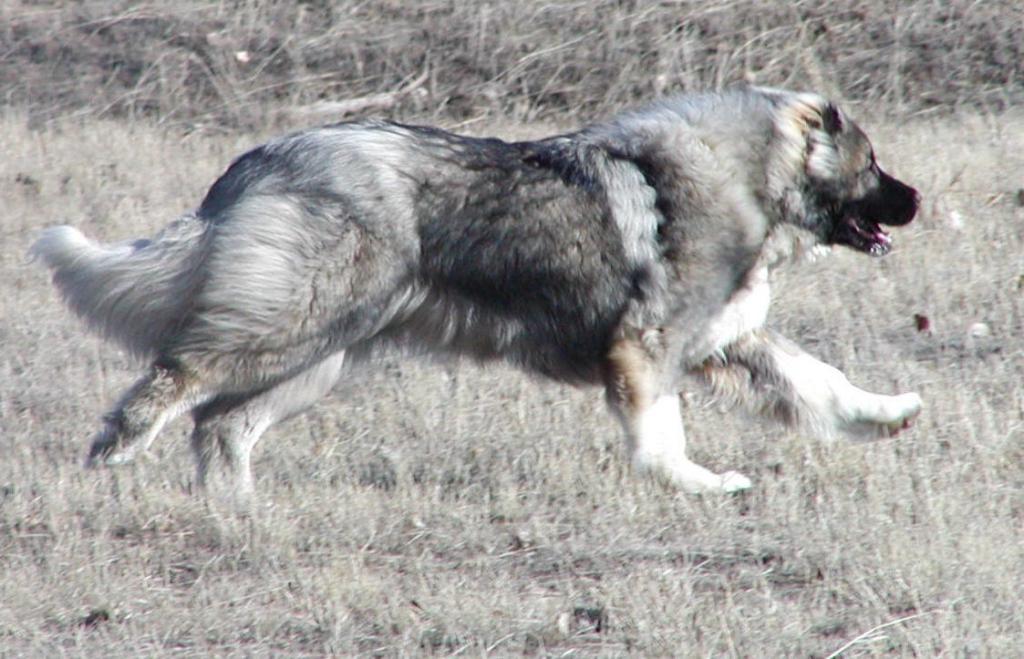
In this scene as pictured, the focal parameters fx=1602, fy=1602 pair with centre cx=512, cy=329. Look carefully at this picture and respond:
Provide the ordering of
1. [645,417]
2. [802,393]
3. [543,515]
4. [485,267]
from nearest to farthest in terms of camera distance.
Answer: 1. [543,515]
2. [485,267]
3. [645,417]
4. [802,393]

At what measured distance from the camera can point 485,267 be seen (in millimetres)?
5684

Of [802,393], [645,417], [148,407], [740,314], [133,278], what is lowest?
[802,393]

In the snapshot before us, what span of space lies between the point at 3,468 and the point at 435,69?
7.50 metres

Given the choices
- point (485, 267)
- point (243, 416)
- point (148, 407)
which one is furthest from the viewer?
point (243, 416)

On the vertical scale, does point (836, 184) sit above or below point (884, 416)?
above

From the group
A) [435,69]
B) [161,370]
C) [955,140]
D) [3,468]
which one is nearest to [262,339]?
[161,370]

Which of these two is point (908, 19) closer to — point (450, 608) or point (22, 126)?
point (22, 126)

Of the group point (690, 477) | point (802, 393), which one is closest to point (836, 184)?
point (802, 393)

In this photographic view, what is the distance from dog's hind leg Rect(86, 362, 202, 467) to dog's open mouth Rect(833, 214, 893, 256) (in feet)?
8.43

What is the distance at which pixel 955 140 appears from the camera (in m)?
10.6

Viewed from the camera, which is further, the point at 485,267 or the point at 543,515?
the point at 485,267

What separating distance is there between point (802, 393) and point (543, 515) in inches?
51.2

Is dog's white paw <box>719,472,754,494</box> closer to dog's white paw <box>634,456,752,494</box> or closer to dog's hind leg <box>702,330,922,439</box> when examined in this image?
dog's white paw <box>634,456,752,494</box>

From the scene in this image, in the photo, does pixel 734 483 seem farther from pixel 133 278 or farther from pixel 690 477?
pixel 133 278
